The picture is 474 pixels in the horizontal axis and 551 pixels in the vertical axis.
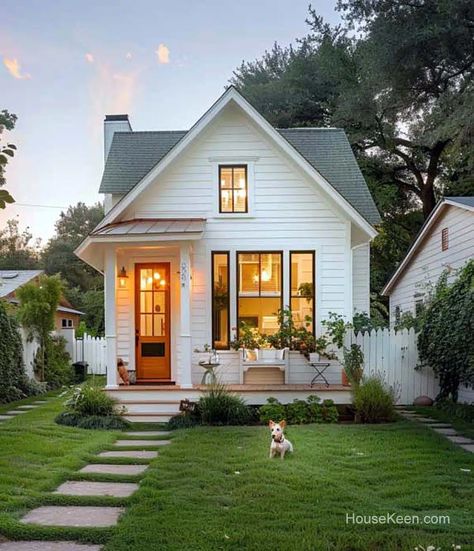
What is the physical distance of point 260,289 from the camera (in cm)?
1044

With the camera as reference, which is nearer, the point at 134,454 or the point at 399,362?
the point at 134,454

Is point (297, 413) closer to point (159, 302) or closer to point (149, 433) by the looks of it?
point (149, 433)

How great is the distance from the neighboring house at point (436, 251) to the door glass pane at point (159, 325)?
238 inches

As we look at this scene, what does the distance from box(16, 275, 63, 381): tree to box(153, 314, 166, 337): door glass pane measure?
13.8ft

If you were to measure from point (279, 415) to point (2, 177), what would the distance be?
6985mm

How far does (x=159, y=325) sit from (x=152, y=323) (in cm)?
14

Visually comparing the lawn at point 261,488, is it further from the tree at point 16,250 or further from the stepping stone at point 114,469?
the tree at point 16,250

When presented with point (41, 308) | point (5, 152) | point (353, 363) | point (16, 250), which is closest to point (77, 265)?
point (16, 250)

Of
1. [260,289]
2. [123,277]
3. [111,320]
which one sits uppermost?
[123,277]

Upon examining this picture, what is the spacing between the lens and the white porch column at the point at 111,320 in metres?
9.46

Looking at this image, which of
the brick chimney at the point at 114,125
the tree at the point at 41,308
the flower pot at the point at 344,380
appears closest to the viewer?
the flower pot at the point at 344,380

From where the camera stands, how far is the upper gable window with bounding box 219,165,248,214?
1058cm

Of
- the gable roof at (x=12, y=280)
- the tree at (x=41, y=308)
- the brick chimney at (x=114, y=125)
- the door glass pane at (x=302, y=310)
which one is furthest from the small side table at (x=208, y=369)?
the gable roof at (x=12, y=280)

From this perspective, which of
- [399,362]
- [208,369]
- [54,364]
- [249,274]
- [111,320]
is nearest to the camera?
[111,320]
